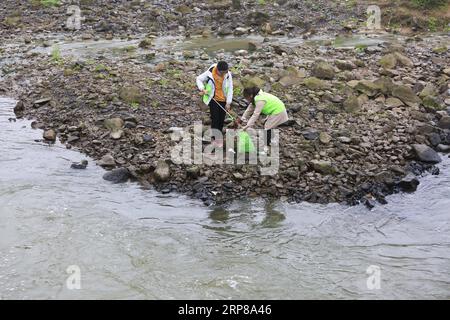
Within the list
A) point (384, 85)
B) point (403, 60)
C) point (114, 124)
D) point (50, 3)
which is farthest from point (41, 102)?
point (50, 3)

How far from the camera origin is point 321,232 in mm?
10328

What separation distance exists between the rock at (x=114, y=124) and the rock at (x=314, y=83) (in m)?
6.23

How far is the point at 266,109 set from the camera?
1223 centimetres

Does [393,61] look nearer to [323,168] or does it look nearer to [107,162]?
[323,168]

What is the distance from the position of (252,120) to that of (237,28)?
16.9 meters

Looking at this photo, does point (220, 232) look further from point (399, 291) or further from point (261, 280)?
point (399, 291)

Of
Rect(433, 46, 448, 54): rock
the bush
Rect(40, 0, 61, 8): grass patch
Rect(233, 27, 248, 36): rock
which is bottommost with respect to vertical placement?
Rect(433, 46, 448, 54): rock

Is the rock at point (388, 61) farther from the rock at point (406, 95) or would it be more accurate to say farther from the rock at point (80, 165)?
the rock at point (80, 165)

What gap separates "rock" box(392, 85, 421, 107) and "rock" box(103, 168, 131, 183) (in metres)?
8.88

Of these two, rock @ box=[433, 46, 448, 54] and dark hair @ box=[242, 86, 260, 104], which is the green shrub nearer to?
rock @ box=[433, 46, 448, 54]

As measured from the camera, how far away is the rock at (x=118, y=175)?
1216 cm

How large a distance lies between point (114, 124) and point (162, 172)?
2.74 m

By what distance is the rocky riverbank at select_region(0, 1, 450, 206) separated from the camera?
11930mm

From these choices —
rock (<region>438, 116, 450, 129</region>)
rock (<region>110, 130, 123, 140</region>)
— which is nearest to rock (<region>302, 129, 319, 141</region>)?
rock (<region>438, 116, 450, 129</region>)
